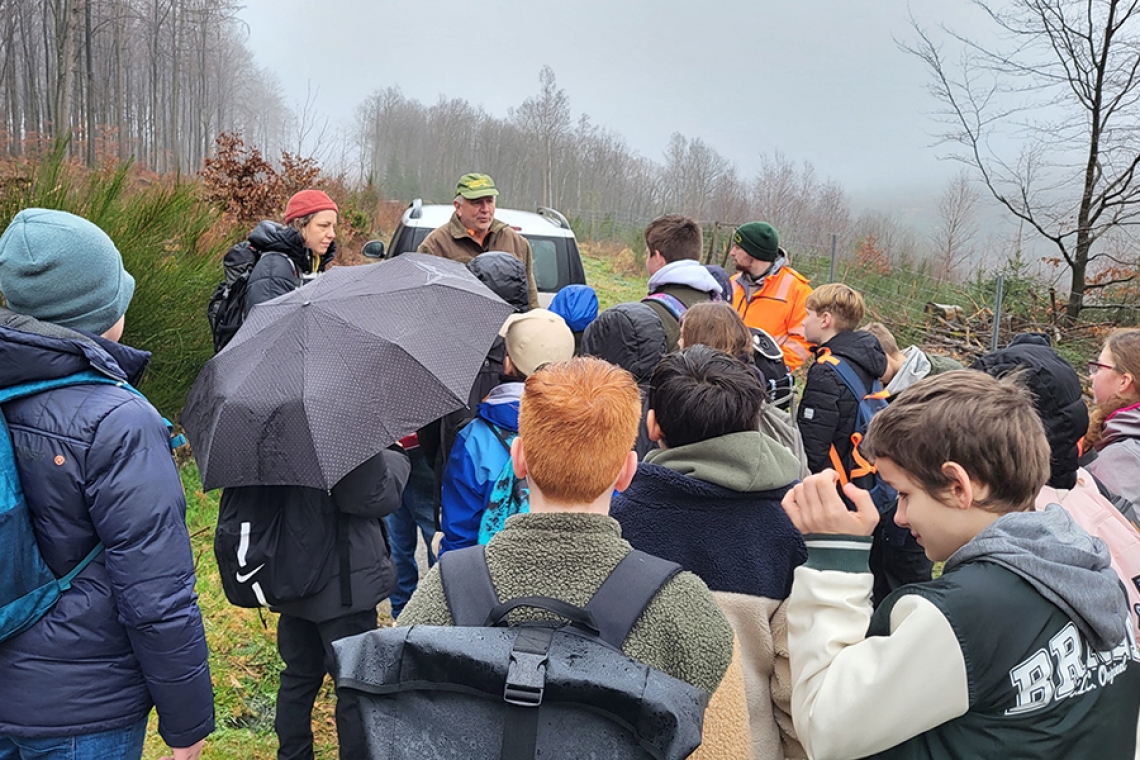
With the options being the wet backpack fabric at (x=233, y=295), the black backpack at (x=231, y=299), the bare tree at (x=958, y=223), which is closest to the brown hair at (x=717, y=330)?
the wet backpack fabric at (x=233, y=295)

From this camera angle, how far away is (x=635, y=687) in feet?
3.61

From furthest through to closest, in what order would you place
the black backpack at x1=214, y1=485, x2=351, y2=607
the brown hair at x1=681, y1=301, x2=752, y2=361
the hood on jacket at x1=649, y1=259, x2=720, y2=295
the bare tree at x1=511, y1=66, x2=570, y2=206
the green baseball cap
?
the bare tree at x1=511, y1=66, x2=570, y2=206 < the green baseball cap < the hood on jacket at x1=649, y1=259, x2=720, y2=295 < the brown hair at x1=681, y1=301, x2=752, y2=361 < the black backpack at x1=214, y1=485, x2=351, y2=607

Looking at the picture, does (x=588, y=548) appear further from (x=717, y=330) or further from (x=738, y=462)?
(x=717, y=330)

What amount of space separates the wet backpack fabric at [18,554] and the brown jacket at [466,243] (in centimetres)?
358

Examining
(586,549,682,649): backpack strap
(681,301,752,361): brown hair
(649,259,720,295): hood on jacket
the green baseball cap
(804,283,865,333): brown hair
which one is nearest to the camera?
(586,549,682,649): backpack strap

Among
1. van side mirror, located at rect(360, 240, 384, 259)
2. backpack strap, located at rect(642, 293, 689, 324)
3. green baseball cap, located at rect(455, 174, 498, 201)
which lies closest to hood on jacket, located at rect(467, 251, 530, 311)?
backpack strap, located at rect(642, 293, 689, 324)

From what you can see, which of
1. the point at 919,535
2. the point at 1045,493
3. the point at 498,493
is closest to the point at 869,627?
the point at 919,535

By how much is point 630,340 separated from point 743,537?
5.06 feet

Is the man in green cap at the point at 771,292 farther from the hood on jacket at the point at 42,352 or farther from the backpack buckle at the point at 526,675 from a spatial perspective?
the backpack buckle at the point at 526,675

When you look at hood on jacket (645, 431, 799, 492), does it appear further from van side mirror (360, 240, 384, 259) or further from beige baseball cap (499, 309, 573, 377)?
van side mirror (360, 240, 384, 259)

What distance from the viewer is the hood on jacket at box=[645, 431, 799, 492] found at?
1903mm

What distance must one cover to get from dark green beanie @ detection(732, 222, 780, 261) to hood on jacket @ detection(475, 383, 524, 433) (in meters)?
2.95

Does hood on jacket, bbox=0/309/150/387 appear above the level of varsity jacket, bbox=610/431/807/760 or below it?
above

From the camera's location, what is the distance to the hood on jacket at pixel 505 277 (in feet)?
11.5
